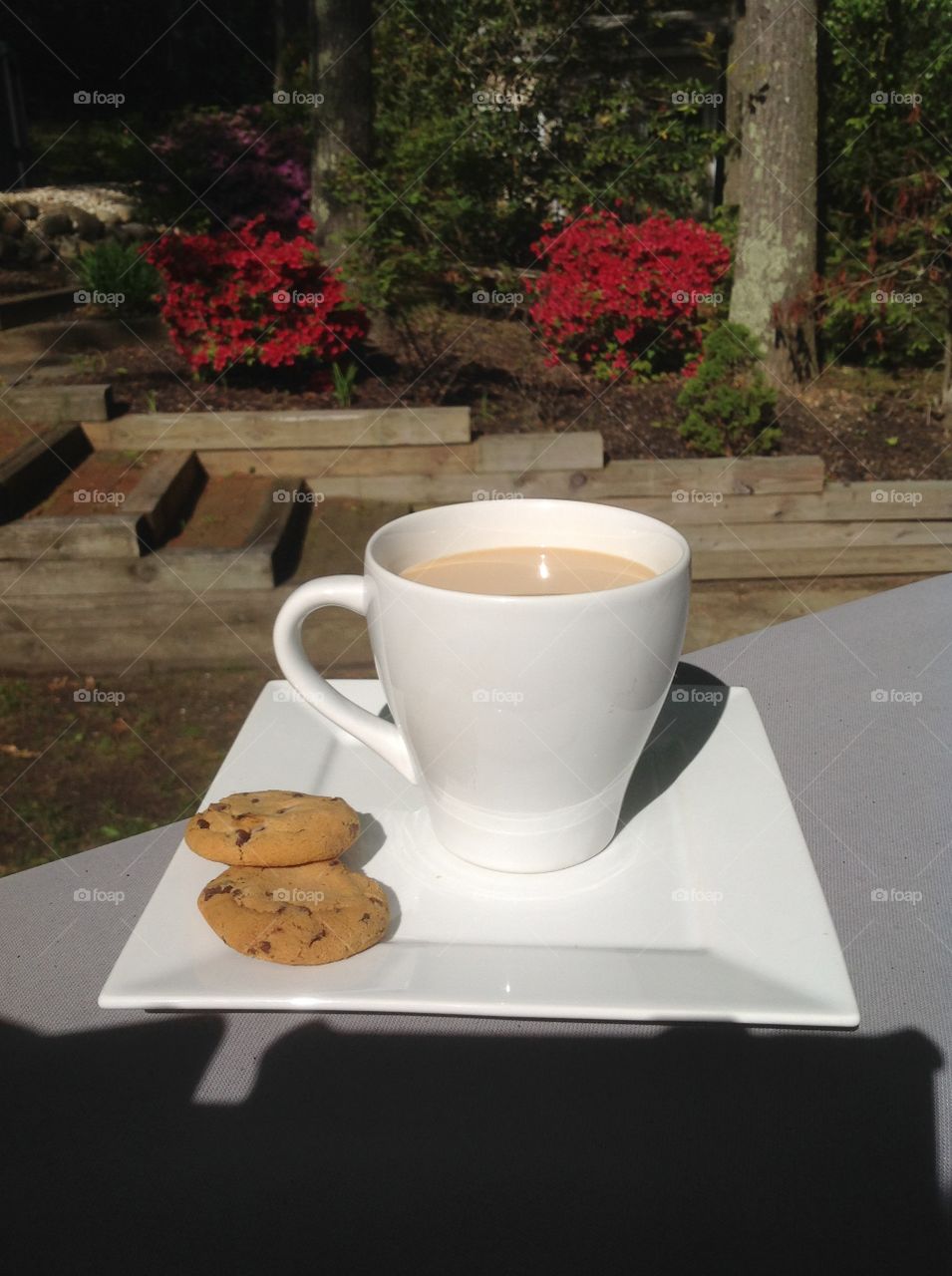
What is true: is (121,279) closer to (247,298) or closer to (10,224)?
(247,298)

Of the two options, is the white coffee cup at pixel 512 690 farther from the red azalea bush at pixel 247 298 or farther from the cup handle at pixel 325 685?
the red azalea bush at pixel 247 298

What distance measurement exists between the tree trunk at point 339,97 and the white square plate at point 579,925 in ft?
14.0

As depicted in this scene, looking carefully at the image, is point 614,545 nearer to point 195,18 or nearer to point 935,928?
point 935,928

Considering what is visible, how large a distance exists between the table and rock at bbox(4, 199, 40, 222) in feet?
20.5

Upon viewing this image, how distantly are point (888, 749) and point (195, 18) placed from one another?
777cm

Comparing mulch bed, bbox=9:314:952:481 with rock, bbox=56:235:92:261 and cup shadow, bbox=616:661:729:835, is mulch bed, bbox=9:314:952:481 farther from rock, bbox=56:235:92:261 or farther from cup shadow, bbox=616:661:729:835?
cup shadow, bbox=616:661:729:835

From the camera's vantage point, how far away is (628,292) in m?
4.15

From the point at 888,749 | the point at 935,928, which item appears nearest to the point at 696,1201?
the point at 935,928

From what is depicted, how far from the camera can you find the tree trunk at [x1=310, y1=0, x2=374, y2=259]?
4.39 meters

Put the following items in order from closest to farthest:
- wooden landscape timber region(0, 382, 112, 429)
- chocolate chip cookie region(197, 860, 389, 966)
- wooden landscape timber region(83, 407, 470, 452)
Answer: chocolate chip cookie region(197, 860, 389, 966), wooden landscape timber region(83, 407, 470, 452), wooden landscape timber region(0, 382, 112, 429)

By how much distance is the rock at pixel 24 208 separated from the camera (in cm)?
574

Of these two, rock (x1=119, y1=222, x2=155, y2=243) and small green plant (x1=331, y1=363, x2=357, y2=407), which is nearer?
small green plant (x1=331, y1=363, x2=357, y2=407)

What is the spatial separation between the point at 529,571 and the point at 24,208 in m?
6.28

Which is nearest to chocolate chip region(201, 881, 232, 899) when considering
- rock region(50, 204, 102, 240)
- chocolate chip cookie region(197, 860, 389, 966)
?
chocolate chip cookie region(197, 860, 389, 966)
